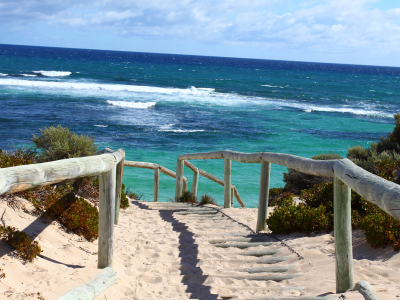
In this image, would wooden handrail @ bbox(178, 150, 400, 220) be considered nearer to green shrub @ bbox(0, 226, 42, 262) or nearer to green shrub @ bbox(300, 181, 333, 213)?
green shrub @ bbox(300, 181, 333, 213)

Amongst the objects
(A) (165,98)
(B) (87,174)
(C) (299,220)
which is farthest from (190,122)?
(B) (87,174)

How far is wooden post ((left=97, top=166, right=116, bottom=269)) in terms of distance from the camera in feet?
11.3

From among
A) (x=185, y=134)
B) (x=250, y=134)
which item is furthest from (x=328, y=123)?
(x=185, y=134)

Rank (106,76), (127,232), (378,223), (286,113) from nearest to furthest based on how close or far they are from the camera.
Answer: (378,223) → (127,232) → (286,113) → (106,76)

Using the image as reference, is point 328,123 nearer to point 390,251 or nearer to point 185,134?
point 185,134

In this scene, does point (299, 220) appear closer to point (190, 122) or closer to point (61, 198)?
point (61, 198)

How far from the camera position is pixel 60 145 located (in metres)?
6.20

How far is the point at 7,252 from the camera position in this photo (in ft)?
10.1

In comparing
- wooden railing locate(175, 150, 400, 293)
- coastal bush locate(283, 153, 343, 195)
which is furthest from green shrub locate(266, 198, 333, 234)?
coastal bush locate(283, 153, 343, 195)

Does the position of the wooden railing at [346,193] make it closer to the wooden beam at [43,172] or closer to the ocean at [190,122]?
the wooden beam at [43,172]

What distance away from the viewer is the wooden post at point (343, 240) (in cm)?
290

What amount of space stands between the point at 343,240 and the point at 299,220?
2070 millimetres

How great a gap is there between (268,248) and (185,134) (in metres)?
18.4

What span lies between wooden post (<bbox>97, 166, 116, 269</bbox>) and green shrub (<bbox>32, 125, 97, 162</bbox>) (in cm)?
294
